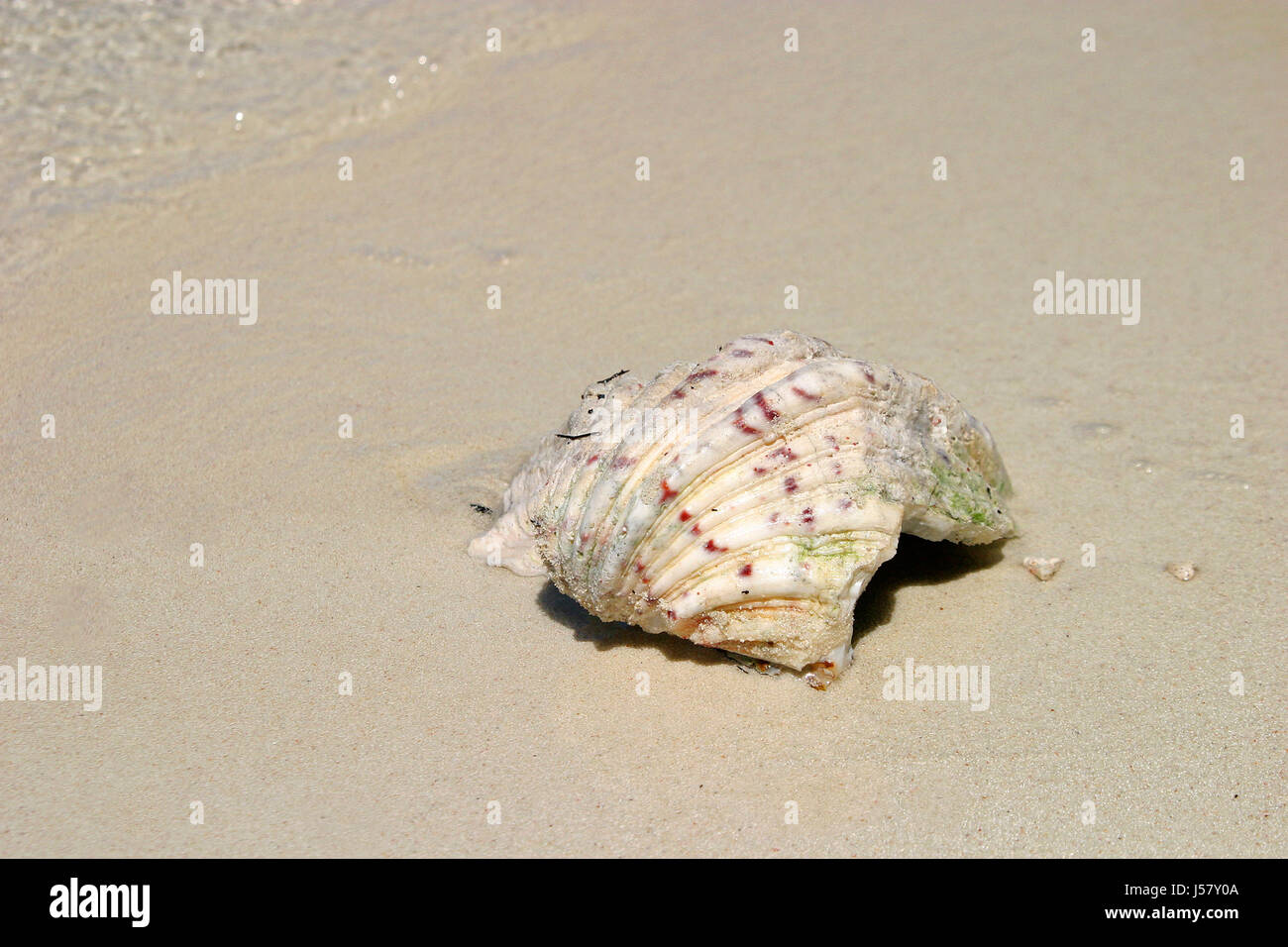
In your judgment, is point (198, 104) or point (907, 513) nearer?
point (907, 513)

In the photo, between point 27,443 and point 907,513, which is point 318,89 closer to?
point 27,443

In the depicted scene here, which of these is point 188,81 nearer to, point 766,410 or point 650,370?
point 650,370

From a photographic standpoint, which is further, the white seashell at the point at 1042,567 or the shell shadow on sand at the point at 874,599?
the white seashell at the point at 1042,567

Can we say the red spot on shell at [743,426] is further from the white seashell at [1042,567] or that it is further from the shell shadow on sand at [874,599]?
the white seashell at [1042,567]

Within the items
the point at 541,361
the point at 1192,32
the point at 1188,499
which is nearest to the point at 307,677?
the point at 541,361

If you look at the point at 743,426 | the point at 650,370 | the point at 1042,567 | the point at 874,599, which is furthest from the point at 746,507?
the point at 650,370

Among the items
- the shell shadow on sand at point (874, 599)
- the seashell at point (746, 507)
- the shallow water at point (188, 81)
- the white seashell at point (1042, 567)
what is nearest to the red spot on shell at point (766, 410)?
the seashell at point (746, 507)

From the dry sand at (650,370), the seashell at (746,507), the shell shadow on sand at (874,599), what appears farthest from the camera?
the shell shadow on sand at (874,599)
